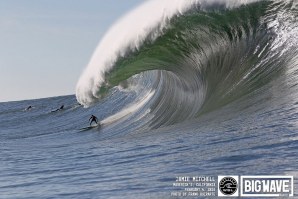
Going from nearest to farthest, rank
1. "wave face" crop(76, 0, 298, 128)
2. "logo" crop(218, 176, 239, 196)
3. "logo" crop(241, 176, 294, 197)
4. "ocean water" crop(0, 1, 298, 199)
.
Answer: "logo" crop(241, 176, 294, 197)
"logo" crop(218, 176, 239, 196)
"ocean water" crop(0, 1, 298, 199)
"wave face" crop(76, 0, 298, 128)

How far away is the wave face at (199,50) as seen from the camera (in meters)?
10.9

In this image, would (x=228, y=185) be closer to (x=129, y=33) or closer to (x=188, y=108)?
(x=188, y=108)

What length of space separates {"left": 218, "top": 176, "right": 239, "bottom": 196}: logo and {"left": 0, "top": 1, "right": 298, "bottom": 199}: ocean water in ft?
0.62

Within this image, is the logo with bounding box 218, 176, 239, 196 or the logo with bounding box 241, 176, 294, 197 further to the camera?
the logo with bounding box 218, 176, 239, 196

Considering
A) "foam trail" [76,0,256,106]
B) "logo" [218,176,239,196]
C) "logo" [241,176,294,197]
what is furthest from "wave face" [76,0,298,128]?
"logo" [241,176,294,197]

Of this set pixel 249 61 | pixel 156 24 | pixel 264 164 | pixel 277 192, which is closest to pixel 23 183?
pixel 264 164

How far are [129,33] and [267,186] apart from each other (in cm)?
951

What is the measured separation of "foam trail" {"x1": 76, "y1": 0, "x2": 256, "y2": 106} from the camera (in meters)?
12.5

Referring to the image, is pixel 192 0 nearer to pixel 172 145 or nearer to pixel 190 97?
pixel 190 97

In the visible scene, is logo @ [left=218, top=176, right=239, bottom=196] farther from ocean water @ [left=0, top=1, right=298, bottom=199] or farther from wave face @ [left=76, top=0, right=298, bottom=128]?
wave face @ [left=76, top=0, right=298, bottom=128]

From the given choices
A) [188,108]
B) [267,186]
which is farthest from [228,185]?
[188,108]

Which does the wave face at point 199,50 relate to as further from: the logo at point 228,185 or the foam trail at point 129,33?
the logo at point 228,185

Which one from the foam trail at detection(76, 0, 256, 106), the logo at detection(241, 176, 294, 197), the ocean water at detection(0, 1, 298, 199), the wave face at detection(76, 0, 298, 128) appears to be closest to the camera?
the logo at detection(241, 176, 294, 197)

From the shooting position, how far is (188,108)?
489 inches
